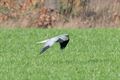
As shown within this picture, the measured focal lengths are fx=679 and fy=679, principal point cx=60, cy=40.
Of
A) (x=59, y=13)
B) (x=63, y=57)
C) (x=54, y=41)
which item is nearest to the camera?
(x=54, y=41)

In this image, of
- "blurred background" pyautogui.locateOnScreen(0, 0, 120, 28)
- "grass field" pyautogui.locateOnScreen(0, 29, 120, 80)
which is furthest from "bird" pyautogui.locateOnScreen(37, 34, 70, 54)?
"blurred background" pyautogui.locateOnScreen(0, 0, 120, 28)

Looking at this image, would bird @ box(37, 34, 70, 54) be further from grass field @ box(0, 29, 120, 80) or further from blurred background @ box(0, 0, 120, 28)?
blurred background @ box(0, 0, 120, 28)

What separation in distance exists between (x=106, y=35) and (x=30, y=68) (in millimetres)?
5437

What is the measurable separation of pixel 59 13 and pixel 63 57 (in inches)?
353

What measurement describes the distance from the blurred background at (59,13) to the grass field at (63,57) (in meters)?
3.31

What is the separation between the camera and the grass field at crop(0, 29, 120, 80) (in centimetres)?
1117

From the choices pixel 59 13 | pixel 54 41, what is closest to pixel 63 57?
pixel 54 41

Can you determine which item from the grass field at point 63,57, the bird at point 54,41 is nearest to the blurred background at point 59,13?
the grass field at point 63,57

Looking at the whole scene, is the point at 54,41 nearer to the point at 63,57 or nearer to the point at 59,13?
the point at 63,57

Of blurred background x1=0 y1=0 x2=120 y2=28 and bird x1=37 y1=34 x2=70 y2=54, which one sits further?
blurred background x1=0 y1=0 x2=120 y2=28

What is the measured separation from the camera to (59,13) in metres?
22.2

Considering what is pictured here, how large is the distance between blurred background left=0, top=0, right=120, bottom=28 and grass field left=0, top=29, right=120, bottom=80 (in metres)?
3.31

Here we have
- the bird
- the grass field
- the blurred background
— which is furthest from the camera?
the blurred background

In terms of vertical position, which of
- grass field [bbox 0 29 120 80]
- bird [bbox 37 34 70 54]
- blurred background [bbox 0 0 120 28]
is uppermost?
bird [bbox 37 34 70 54]
